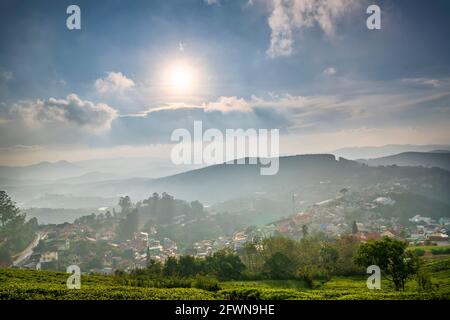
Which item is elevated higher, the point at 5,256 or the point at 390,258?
the point at 390,258

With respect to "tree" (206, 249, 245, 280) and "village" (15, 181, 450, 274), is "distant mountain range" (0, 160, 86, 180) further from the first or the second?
"tree" (206, 249, 245, 280)

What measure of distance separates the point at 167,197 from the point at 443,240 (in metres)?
58.3

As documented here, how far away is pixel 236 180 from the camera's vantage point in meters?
124

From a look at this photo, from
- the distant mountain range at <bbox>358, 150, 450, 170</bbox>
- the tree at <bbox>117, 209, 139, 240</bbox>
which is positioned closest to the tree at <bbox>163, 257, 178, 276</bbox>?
the tree at <bbox>117, 209, 139, 240</bbox>

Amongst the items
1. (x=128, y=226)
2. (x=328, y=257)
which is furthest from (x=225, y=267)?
(x=128, y=226)

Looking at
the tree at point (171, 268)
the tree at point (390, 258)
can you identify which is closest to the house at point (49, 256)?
the tree at point (171, 268)

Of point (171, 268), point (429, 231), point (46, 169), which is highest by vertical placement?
point (46, 169)

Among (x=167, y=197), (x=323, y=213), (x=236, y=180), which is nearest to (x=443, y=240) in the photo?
(x=323, y=213)

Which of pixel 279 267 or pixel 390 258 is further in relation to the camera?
pixel 279 267

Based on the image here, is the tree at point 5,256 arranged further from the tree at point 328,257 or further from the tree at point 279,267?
the tree at point 328,257

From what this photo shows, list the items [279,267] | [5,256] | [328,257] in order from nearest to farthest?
[279,267] < [328,257] < [5,256]

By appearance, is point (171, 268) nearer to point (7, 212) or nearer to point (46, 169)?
point (7, 212)

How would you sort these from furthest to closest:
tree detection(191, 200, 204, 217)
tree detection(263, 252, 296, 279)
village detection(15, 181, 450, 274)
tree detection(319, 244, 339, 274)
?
tree detection(191, 200, 204, 217), village detection(15, 181, 450, 274), tree detection(319, 244, 339, 274), tree detection(263, 252, 296, 279)
